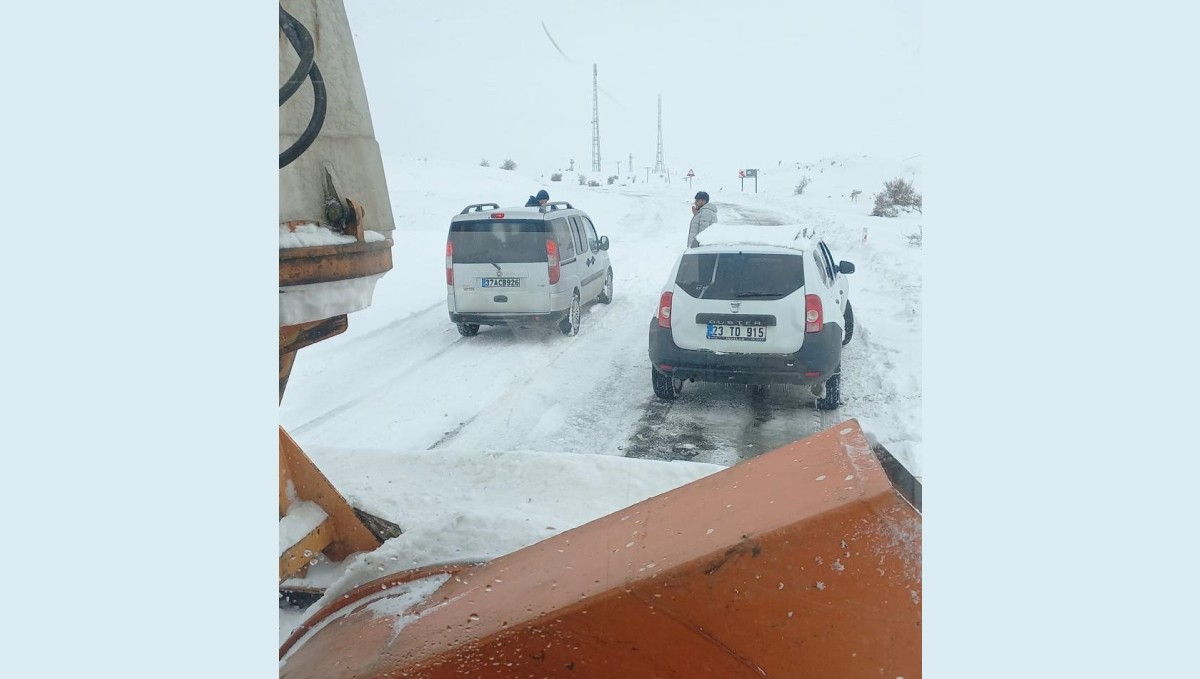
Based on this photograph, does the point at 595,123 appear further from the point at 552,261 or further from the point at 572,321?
the point at 572,321

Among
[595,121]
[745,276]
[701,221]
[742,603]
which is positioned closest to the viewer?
[742,603]

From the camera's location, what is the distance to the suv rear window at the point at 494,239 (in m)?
2.31

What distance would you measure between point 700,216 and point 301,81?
1169 mm

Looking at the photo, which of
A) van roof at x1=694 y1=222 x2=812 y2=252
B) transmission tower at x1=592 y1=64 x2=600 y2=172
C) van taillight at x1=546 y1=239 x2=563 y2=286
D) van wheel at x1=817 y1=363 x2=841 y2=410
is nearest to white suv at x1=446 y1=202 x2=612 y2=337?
van taillight at x1=546 y1=239 x2=563 y2=286

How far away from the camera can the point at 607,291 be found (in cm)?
241

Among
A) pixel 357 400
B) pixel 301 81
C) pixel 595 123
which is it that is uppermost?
pixel 301 81

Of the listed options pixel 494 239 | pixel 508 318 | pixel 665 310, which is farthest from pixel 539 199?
pixel 665 310

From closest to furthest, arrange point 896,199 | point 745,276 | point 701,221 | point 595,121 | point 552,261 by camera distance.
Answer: point 896,199, point 745,276, point 701,221, point 595,121, point 552,261

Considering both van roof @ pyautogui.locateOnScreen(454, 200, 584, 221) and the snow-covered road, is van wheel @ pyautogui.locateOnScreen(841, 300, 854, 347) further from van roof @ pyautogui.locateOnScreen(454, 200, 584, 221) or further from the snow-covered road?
van roof @ pyautogui.locateOnScreen(454, 200, 584, 221)

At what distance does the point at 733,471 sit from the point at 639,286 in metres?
0.66

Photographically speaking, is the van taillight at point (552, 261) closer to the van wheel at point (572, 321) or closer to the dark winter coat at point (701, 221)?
the van wheel at point (572, 321)

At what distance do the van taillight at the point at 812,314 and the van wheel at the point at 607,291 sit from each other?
63 centimetres

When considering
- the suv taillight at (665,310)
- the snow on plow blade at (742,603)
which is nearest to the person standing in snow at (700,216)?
the suv taillight at (665,310)

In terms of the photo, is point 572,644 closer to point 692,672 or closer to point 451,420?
point 692,672
